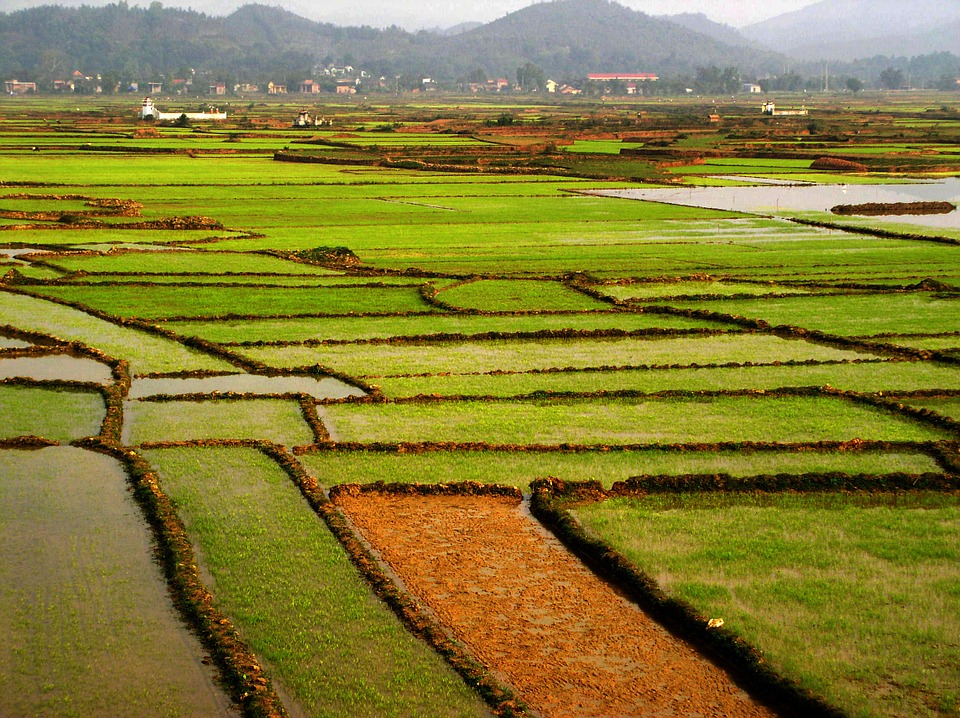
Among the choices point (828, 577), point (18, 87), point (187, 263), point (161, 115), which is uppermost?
point (18, 87)

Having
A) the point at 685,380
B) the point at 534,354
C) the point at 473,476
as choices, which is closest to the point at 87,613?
the point at 473,476

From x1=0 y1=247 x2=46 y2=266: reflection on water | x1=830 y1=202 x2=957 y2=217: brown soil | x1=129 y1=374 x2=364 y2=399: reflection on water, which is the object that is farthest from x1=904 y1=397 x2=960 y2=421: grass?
x1=830 y1=202 x2=957 y2=217: brown soil

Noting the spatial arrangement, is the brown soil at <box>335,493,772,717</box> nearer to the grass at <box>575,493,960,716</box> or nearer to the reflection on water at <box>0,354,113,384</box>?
the grass at <box>575,493,960,716</box>

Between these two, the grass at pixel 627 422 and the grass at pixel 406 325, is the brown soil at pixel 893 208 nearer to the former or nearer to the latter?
the grass at pixel 406 325

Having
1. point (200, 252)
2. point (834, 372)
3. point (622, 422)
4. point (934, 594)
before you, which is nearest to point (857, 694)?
point (934, 594)

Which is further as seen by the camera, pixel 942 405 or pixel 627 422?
pixel 942 405

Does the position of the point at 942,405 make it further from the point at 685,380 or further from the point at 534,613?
the point at 534,613

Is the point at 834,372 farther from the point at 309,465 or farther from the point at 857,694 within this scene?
the point at 857,694
